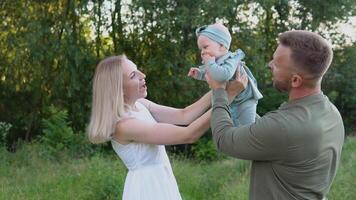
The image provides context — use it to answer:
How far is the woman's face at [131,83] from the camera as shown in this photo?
2949 millimetres

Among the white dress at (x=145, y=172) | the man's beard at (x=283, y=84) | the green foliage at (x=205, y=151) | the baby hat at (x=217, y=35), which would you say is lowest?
the green foliage at (x=205, y=151)

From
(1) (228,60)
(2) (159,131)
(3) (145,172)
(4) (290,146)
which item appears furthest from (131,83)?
(4) (290,146)

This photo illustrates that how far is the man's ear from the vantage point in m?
2.17

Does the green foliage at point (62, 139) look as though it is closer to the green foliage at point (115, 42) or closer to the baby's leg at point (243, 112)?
the green foliage at point (115, 42)

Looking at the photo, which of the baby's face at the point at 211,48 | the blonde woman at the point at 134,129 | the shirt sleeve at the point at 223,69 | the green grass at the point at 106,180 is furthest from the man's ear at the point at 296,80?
the green grass at the point at 106,180

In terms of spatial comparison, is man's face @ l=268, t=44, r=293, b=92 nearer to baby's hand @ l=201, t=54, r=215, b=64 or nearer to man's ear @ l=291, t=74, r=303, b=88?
man's ear @ l=291, t=74, r=303, b=88

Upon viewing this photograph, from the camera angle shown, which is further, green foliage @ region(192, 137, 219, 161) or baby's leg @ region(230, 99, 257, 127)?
green foliage @ region(192, 137, 219, 161)

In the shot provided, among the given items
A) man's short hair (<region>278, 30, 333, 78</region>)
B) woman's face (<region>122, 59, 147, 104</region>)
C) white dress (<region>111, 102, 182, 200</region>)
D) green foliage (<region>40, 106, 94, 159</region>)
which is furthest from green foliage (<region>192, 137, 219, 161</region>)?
man's short hair (<region>278, 30, 333, 78</region>)

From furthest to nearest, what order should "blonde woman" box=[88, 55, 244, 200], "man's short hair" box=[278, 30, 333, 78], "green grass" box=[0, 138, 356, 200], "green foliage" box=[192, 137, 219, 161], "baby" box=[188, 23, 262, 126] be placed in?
1. "green foliage" box=[192, 137, 219, 161]
2. "green grass" box=[0, 138, 356, 200]
3. "blonde woman" box=[88, 55, 244, 200]
4. "baby" box=[188, 23, 262, 126]
5. "man's short hair" box=[278, 30, 333, 78]

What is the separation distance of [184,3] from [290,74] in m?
7.90

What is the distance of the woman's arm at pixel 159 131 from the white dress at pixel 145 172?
90 millimetres

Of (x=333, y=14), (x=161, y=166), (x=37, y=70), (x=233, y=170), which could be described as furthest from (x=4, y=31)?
(x=161, y=166)

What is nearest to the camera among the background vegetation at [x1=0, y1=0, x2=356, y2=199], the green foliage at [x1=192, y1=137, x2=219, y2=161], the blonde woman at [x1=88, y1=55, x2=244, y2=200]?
the blonde woman at [x1=88, y1=55, x2=244, y2=200]

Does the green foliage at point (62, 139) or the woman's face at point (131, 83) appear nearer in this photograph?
the woman's face at point (131, 83)
